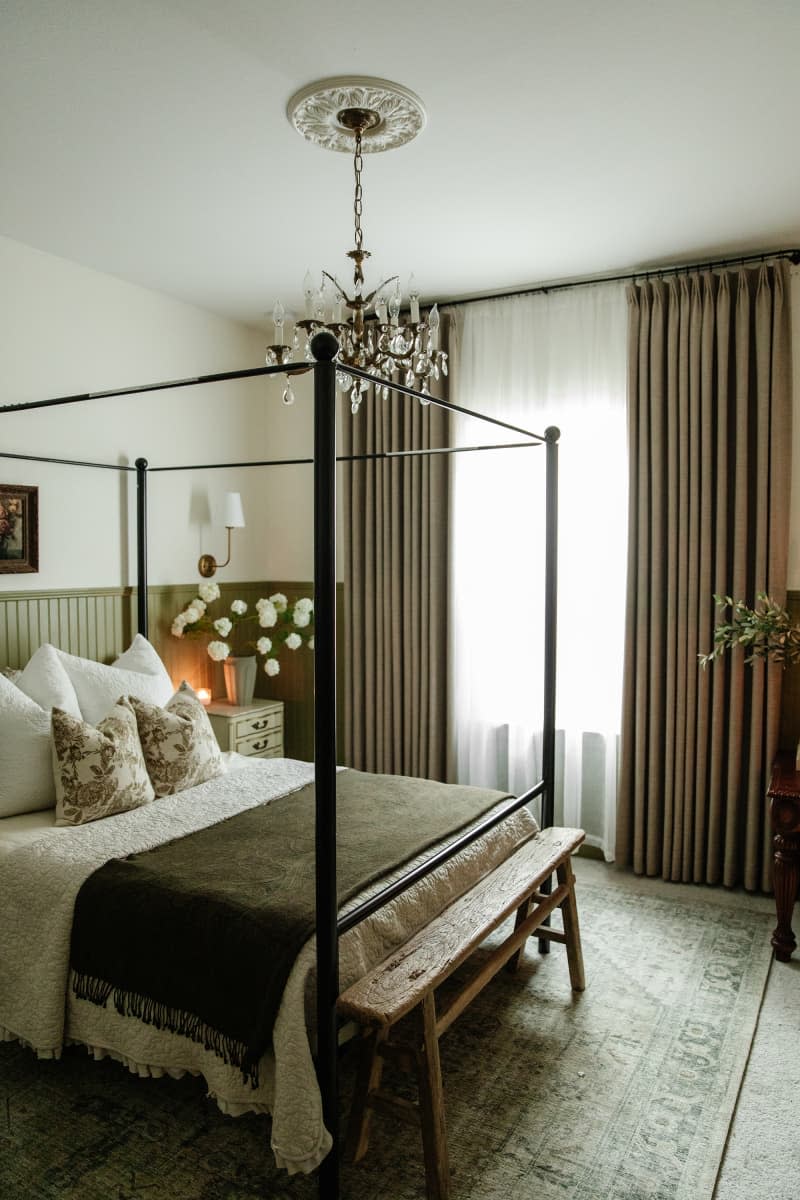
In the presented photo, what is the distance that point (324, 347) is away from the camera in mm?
1862

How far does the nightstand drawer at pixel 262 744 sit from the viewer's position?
14.6ft

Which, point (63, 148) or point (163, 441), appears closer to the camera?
point (63, 148)

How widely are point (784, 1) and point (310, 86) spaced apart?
1.23 metres

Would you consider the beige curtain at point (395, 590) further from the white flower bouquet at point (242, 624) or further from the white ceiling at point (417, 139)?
the white ceiling at point (417, 139)

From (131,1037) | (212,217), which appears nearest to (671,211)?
(212,217)

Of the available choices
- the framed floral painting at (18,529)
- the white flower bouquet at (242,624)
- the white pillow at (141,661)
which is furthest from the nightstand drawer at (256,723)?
the framed floral painting at (18,529)

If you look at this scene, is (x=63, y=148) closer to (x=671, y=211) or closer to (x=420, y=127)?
(x=420, y=127)

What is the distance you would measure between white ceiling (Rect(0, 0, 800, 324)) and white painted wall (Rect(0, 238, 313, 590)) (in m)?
0.24

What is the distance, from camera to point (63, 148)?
9.16 ft

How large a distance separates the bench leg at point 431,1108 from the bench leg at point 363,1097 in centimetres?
12

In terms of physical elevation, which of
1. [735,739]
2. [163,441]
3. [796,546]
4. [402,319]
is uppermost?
[402,319]

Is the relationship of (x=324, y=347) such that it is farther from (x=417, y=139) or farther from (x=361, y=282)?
(x=417, y=139)

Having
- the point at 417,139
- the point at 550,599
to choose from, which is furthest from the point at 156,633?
the point at 417,139

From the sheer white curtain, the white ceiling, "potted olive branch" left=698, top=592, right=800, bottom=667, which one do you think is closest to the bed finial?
the white ceiling
